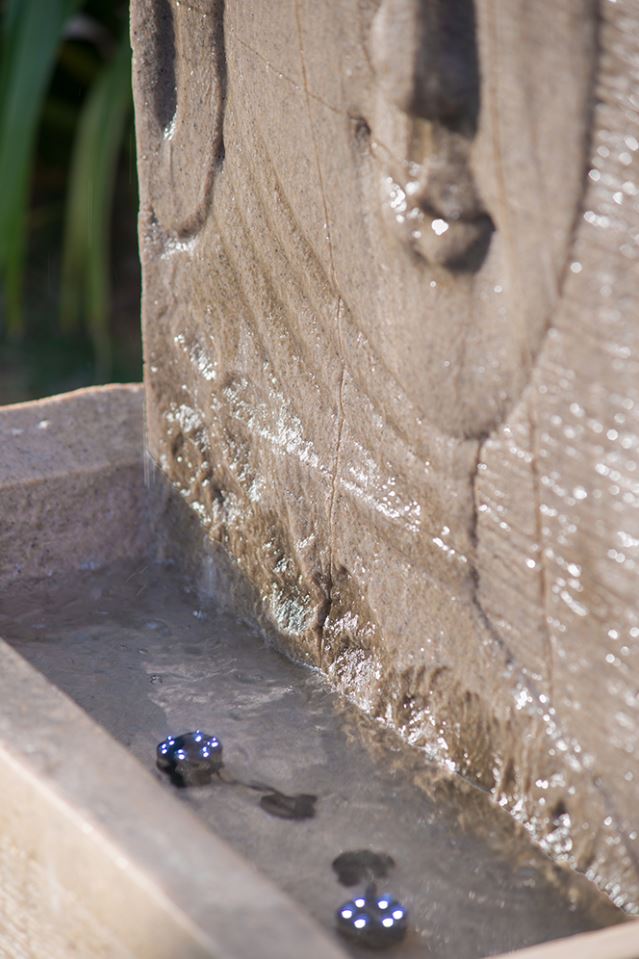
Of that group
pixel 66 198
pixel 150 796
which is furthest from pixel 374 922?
pixel 66 198

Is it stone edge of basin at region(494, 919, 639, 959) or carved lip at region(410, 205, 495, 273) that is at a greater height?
carved lip at region(410, 205, 495, 273)

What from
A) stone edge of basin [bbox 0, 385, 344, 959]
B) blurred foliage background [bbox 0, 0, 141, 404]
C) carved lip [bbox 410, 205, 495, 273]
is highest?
carved lip [bbox 410, 205, 495, 273]

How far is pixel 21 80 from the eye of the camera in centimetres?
380

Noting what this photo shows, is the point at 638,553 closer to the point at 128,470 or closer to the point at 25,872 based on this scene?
the point at 25,872

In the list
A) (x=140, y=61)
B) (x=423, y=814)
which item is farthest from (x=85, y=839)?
(x=140, y=61)

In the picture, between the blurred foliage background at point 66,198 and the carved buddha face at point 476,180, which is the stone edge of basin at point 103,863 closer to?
the carved buddha face at point 476,180

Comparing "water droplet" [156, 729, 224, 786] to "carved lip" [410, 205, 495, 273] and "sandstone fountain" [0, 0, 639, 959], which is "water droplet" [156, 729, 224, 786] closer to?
"sandstone fountain" [0, 0, 639, 959]

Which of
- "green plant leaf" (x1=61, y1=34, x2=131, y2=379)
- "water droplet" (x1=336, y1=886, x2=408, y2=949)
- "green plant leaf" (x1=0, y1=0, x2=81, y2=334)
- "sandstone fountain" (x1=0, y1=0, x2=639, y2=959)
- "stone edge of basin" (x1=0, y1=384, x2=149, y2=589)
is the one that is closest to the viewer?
"sandstone fountain" (x1=0, y1=0, x2=639, y2=959)

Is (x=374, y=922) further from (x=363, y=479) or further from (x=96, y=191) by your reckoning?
(x=96, y=191)

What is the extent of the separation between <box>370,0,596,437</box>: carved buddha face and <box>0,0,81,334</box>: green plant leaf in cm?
264

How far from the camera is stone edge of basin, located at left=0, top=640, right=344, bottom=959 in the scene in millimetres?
1019

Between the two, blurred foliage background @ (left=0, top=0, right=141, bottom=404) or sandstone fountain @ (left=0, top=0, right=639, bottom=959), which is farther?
blurred foliage background @ (left=0, top=0, right=141, bottom=404)

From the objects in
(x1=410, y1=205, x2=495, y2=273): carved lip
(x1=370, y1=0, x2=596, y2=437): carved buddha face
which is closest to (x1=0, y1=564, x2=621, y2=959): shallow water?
(x1=370, y1=0, x2=596, y2=437): carved buddha face

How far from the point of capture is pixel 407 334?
142 centimetres
